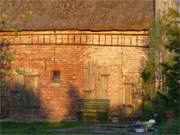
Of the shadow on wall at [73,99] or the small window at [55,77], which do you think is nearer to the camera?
the shadow on wall at [73,99]

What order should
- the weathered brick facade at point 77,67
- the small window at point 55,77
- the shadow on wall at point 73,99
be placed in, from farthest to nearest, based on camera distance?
the small window at point 55,77
the shadow on wall at point 73,99
the weathered brick facade at point 77,67

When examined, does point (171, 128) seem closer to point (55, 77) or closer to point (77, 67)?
point (77, 67)

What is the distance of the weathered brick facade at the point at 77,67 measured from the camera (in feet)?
90.7

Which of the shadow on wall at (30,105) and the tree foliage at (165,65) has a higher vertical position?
the tree foliage at (165,65)

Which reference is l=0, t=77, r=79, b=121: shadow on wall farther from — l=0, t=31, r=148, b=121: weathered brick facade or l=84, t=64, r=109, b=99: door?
l=84, t=64, r=109, b=99: door

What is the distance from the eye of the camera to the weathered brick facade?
2764cm

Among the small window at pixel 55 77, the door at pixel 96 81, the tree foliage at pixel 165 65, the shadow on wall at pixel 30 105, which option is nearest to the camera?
the tree foliage at pixel 165 65

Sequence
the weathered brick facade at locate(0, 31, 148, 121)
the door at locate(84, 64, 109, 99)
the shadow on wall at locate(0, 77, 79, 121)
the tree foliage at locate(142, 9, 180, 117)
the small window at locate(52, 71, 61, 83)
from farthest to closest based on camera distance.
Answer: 1. the small window at locate(52, 71, 61, 83)
2. the shadow on wall at locate(0, 77, 79, 121)
3. the door at locate(84, 64, 109, 99)
4. the weathered brick facade at locate(0, 31, 148, 121)
5. the tree foliage at locate(142, 9, 180, 117)

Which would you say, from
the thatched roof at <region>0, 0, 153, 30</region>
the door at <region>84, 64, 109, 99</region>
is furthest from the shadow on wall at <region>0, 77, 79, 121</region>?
the thatched roof at <region>0, 0, 153, 30</region>

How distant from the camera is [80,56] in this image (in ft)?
92.4

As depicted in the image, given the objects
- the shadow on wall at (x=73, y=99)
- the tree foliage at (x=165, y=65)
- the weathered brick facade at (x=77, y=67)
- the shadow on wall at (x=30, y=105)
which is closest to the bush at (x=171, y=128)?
the tree foliage at (x=165, y=65)

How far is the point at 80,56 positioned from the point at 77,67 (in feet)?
1.72

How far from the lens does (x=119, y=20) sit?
28.0 meters

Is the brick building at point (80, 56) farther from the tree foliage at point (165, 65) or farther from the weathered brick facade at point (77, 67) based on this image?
the tree foliage at point (165, 65)
